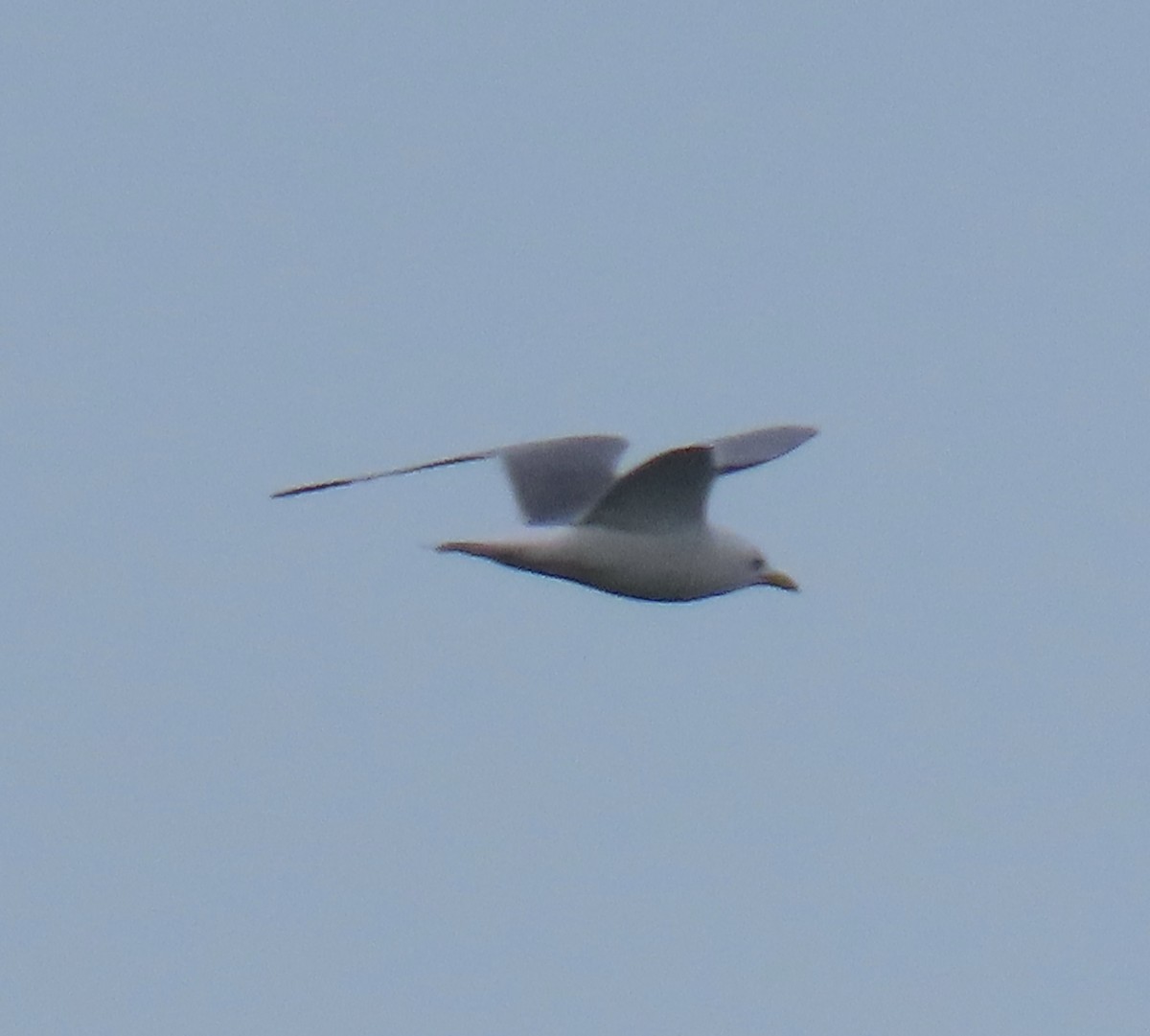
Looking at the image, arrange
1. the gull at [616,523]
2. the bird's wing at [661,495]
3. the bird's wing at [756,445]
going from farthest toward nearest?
the bird's wing at [756,445]
the gull at [616,523]
the bird's wing at [661,495]

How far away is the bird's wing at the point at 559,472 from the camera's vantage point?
18391 millimetres

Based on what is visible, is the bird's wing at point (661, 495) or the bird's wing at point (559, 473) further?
the bird's wing at point (559, 473)

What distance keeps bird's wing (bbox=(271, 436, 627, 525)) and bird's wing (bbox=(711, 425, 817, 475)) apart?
3.10 ft

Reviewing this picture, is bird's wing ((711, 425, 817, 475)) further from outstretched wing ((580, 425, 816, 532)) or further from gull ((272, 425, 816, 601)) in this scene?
outstretched wing ((580, 425, 816, 532))

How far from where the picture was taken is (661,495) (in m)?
17.3

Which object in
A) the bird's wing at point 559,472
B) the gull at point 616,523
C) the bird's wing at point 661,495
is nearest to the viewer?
the bird's wing at point 661,495

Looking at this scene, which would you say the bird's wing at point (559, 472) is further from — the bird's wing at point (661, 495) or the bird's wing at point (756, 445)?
the bird's wing at point (756, 445)

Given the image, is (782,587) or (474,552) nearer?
(474,552)

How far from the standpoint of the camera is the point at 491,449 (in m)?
18.2

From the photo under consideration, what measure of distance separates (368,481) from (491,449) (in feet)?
4.11

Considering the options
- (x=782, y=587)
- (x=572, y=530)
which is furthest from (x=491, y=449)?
(x=782, y=587)

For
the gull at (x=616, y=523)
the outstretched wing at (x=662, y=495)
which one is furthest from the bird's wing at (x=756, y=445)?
the outstretched wing at (x=662, y=495)

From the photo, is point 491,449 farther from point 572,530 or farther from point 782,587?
point 782,587

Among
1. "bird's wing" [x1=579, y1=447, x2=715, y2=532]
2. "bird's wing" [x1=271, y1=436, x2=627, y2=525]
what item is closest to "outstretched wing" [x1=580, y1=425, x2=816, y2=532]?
"bird's wing" [x1=579, y1=447, x2=715, y2=532]
